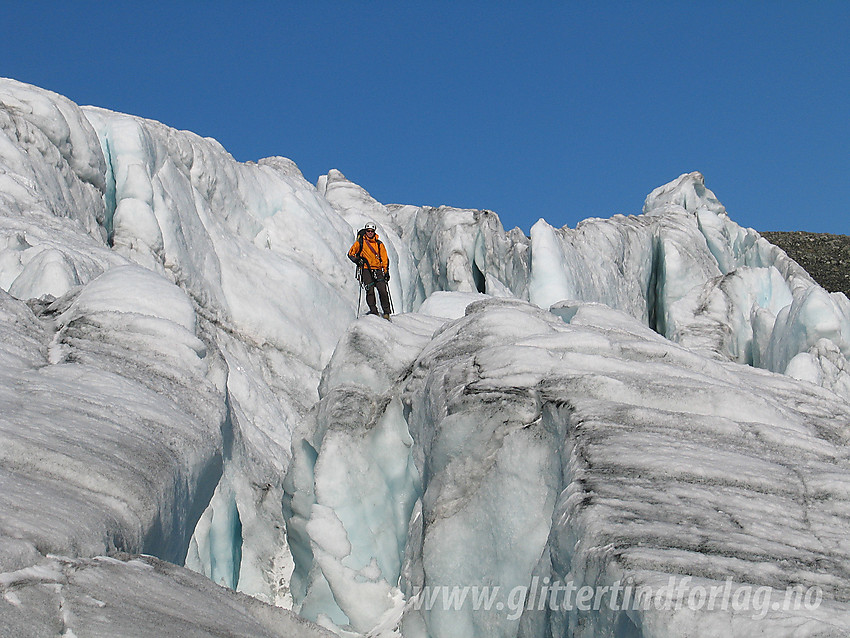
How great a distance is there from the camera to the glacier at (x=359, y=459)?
355 cm

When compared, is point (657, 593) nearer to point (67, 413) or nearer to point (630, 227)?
point (67, 413)

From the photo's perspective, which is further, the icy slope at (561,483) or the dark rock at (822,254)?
the dark rock at (822,254)

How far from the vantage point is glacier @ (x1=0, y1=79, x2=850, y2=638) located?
11.7ft

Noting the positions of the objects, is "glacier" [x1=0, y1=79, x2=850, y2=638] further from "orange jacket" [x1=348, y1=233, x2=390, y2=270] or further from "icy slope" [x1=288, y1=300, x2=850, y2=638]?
"orange jacket" [x1=348, y1=233, x2=390, y2=270]

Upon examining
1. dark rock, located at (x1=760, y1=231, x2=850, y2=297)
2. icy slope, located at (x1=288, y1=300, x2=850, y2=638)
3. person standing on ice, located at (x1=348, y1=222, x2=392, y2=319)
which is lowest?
icy slope, located at (x1=288, y1=300, x2=850, y2=638)

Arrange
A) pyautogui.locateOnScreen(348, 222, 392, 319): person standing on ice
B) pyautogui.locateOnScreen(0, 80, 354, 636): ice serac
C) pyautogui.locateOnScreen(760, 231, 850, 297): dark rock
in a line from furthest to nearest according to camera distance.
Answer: pyautogui.locateOnScreen(760, 231, 850, 297): dark rock → pyautogui.locateOnScreen(348, 222, 392, 319): person standing on ice → pyautogui.locateOnScreen(0, 80, 354, 636): ice serac

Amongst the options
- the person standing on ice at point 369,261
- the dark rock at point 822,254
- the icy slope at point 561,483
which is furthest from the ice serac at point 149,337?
the dark rock at point 822,254

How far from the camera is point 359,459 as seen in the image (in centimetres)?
779

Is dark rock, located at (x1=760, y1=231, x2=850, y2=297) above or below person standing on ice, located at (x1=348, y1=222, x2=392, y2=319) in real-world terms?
above

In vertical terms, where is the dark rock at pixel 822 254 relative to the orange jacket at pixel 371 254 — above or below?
above

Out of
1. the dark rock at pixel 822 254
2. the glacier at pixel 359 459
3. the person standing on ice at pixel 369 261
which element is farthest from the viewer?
Result: the dark rock at pixel 822 254

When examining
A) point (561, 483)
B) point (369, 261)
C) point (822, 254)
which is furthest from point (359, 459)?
point (822, 254)

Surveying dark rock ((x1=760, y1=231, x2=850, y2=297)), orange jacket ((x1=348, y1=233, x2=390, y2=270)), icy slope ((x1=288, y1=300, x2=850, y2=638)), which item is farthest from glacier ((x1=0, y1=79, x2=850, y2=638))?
dark rock ((x1=760, y1=231, x2=850, y2=297))

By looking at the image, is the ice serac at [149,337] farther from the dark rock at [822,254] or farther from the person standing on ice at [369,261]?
the dark rock at [822,254]
